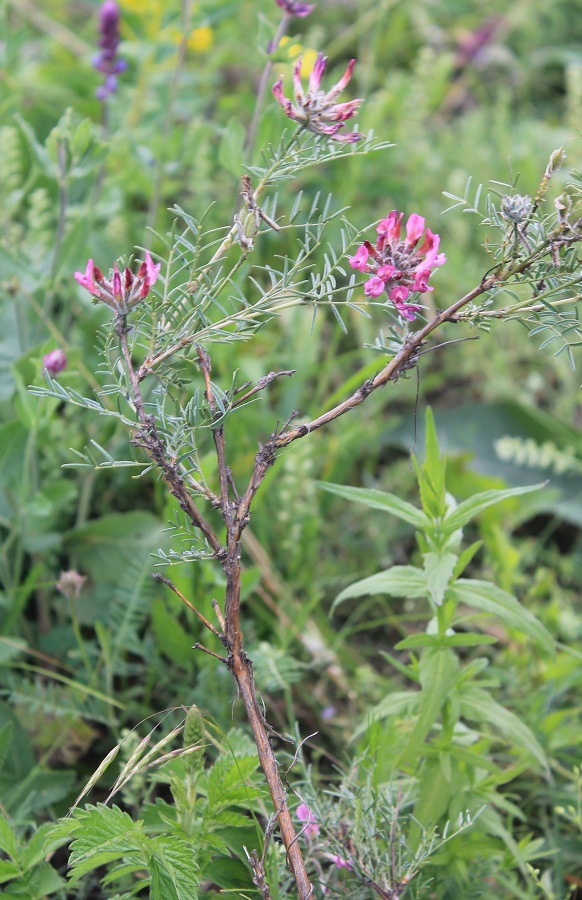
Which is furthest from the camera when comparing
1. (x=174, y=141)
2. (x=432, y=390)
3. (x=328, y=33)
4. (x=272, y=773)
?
(x=328, y=33)

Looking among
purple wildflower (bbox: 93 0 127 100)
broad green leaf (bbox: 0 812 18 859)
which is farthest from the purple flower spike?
broad green leaf (bbox: 0 812 18 859)

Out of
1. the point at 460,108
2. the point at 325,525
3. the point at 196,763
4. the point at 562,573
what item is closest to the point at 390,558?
the point at 325,525

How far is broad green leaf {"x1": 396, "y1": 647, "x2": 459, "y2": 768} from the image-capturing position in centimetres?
A: 118

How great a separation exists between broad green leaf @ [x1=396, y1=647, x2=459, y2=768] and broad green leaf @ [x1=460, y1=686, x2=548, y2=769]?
6cm

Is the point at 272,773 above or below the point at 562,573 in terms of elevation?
above

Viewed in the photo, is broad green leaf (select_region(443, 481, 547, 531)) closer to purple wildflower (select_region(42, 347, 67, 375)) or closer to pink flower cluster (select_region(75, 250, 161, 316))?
pink flower cluster (select_region(75, 250, 161, 316))

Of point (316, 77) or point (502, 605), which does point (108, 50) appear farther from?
point (502, 605)

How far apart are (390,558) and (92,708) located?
2.58 ft

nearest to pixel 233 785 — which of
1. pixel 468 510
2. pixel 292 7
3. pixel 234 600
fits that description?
pixel 234 600

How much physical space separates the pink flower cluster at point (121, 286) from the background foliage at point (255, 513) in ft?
0.63

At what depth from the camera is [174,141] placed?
2.00 m

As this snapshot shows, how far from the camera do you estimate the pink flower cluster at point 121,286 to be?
96cm

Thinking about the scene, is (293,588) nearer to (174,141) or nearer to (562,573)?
(562,573)

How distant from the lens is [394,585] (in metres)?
1.25
